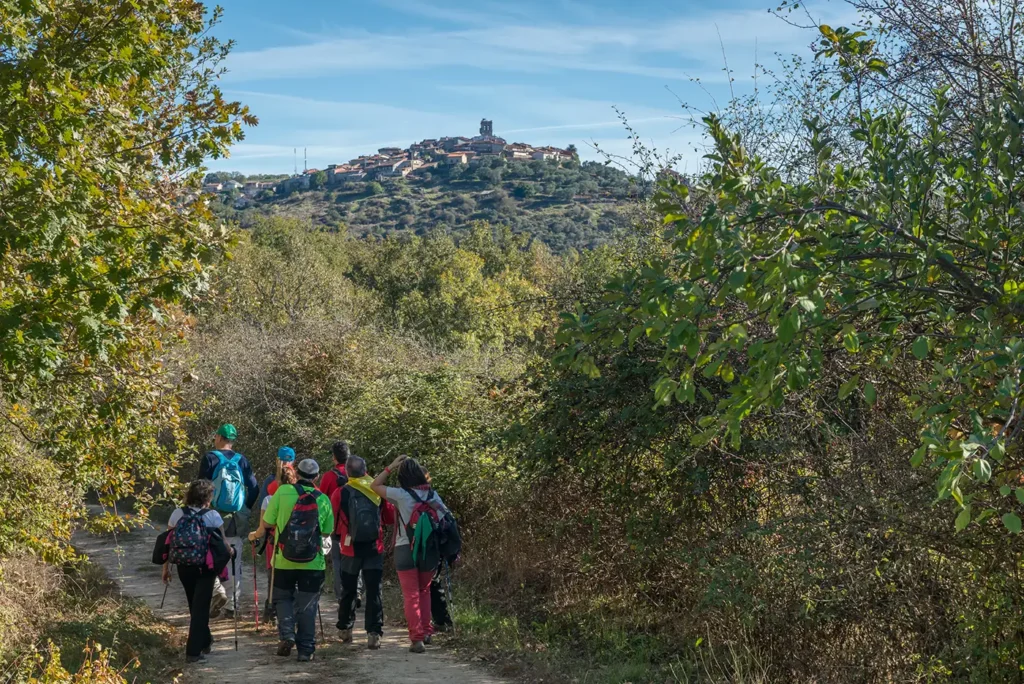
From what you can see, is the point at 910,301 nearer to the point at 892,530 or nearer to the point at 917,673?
the point at 892,530

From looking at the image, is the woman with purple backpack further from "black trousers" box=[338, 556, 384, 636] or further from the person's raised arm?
the person's raised arm

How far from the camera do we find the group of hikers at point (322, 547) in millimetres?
8625

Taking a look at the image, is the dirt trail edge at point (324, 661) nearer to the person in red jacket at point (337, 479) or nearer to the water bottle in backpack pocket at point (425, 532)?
the person in red jacket at point (337, 479)

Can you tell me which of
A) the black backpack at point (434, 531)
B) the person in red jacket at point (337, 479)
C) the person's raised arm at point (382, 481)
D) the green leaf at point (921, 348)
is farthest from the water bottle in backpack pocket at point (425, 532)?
the green leaf at point (921, 348)

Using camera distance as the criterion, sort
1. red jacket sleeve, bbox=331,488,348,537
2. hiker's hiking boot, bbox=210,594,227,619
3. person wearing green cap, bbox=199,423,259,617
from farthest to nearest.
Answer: hiker's hiking boot, bbox=210,594,227,619
person wearing green cap, bbox=199,423,259,617
red jacket sleeve, bbox=331,488,348,537

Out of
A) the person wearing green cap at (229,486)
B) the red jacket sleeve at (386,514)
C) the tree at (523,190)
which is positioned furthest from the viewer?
the tree at (523,190)

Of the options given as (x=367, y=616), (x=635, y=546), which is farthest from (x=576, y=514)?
(x=367, y=616)

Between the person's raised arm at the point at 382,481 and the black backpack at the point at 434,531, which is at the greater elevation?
the person's raised arm at the point at 382,481

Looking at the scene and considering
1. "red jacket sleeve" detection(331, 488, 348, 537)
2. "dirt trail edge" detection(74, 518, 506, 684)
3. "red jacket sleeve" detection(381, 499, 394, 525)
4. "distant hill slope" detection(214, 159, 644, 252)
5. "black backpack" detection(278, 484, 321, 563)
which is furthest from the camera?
"distant hill slope" detection(214, 159, 644, 252)

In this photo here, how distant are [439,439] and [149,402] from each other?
4702 mm

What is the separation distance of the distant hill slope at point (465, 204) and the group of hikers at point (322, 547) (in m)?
56.3

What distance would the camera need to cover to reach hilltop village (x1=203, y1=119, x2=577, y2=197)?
120062mm

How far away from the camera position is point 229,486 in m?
10.1

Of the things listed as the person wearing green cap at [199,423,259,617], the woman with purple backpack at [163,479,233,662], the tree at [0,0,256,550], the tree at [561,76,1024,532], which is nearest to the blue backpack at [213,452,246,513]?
the person wearing green cap at [199,423,259,617]
